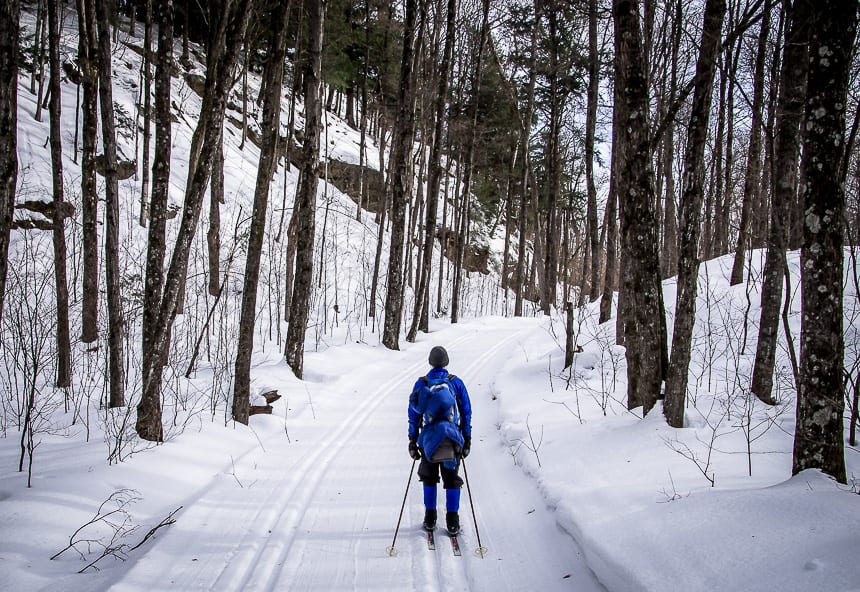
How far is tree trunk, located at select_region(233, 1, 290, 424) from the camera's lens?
719cm

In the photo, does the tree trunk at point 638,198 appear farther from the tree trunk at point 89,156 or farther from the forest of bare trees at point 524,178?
the tree trunk at point 89,156

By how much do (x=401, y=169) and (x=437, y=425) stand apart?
1013cm

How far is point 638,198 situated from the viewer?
5934mm

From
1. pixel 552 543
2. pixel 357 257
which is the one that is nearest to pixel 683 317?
pixel 552 543

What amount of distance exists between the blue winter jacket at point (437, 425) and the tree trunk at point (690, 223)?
8.87 ft

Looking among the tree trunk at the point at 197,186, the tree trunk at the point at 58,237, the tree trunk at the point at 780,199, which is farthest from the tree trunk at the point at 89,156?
the tree trunk at the point at 780,199

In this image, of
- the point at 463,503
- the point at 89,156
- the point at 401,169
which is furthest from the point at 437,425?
the point at 401,169

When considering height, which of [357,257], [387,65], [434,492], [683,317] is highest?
[387,65]

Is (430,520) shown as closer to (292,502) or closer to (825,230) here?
(292,502)

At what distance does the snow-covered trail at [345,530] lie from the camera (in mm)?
3611

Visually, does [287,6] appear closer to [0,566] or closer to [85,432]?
[85,432]

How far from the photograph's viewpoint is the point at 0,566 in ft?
11.1

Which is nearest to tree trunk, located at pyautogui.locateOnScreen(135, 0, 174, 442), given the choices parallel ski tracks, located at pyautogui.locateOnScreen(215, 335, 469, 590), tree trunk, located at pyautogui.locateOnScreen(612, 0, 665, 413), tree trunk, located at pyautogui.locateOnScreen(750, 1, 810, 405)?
parallel ski tracks, located at pyautogui.locateOnScreen(215, 335, 469, 590)

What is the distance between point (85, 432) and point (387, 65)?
1038 inches
